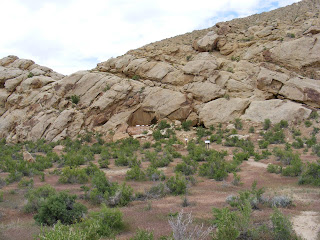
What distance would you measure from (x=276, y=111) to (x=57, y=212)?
18719 millimetres

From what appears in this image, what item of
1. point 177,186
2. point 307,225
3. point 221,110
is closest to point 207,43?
point 221,110

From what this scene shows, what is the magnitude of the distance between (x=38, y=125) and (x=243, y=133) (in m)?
18.7

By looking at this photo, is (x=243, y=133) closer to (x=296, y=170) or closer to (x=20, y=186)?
(x=296, y=170)

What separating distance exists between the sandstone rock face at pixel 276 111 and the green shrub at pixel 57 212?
686 inches

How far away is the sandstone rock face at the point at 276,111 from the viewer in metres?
20.3

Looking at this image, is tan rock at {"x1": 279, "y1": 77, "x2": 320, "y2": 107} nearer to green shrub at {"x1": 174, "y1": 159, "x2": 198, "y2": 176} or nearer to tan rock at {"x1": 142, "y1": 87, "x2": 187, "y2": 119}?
tan rock at {"x1": 142, "y1": 87, "x2": 187, "y2": 119}

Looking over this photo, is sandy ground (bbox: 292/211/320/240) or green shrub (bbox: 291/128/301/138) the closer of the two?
sandy ground (bbox: 292/211/320/240)

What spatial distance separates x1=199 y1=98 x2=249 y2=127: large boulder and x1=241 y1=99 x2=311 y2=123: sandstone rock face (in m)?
0.65

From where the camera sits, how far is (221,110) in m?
22.8

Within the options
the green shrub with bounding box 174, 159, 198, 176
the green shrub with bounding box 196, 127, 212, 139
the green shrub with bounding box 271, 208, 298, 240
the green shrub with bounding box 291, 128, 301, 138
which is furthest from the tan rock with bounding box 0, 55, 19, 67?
the green shrub with bounding box 271, 208, 298, 240

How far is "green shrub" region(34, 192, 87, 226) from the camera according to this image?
6.38 metres

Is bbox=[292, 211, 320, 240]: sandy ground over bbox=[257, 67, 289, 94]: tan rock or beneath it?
beneath

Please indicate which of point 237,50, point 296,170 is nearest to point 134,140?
point 296,170

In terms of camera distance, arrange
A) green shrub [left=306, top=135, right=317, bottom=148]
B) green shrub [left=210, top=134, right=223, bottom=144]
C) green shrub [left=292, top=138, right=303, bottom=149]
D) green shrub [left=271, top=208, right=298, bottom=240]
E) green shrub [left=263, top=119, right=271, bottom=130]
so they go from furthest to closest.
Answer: green shrub [left=263, top=119, right=271, bottom=130], green shrub [left=210, top=134, right=223, bottom=144], green shrub [left=292, top=138, right=303, bottom=149], green shrub [left=306, top=135, right=317, bottom=148], green shrub [left=271, top=208, right=298, bottom=240]
